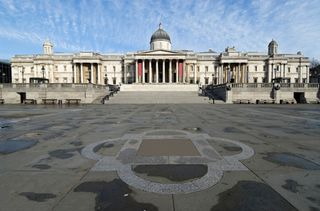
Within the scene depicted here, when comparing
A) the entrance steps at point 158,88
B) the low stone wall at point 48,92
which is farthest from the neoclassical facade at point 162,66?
the low stone wall at point 48,92

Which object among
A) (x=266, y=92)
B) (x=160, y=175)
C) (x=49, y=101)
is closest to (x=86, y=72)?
(x=49, y=101)

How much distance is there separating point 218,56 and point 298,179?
96299mm

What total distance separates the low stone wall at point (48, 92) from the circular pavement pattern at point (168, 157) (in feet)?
133

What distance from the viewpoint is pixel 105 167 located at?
588cm

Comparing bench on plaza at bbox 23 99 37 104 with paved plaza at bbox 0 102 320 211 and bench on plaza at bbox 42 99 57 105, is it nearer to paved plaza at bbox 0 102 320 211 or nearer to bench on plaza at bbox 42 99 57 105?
bench on plaza at bbox 42 99 57 105

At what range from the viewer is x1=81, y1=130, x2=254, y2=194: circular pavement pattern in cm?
475

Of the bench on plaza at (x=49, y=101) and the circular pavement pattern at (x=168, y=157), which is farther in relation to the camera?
the bench on plaza at (x=49, y=101)

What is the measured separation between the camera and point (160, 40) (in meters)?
96.1

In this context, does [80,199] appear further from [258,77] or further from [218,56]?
[258,77]

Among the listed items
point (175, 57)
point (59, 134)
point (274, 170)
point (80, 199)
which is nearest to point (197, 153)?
point (274, 170)

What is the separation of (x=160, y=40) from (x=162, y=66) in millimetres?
13209

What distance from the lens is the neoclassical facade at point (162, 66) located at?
91.8 m

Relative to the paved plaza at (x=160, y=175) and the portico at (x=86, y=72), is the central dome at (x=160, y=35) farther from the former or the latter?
the paved plaza at (x=160, y=175)

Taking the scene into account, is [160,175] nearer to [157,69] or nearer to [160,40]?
[157,69]
